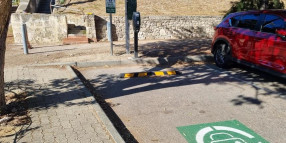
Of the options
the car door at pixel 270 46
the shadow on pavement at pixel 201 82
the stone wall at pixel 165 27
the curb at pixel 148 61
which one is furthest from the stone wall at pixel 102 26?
the car door at pixel 270 46

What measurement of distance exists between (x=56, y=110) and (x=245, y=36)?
16.8 feet

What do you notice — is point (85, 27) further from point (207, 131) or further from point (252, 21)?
point (207, 131)

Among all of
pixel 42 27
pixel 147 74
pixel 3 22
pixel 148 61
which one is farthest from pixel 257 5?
pixel 3 22

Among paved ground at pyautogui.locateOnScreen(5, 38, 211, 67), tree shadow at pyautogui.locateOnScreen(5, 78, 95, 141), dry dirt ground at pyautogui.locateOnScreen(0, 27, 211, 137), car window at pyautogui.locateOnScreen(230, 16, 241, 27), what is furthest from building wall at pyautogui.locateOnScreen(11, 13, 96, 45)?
car window at pyautogui.locateOnScreen(230, 16, 241, 27)

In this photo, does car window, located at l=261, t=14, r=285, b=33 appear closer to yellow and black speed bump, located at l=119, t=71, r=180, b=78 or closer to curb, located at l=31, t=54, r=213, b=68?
yellow and black speed bump, located at l=119, t=71, r=180, b=78

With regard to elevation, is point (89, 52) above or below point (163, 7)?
below

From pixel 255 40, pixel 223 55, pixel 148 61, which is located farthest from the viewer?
pixel 148 61

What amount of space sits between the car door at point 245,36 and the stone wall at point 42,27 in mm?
8157

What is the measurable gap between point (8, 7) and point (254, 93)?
17.3ft

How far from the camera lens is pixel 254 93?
583cm

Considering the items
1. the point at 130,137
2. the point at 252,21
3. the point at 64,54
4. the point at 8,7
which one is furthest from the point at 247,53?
the point at 64,54

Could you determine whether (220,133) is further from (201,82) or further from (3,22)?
(3,22)

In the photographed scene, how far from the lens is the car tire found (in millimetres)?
7727

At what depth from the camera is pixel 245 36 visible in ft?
22.3
